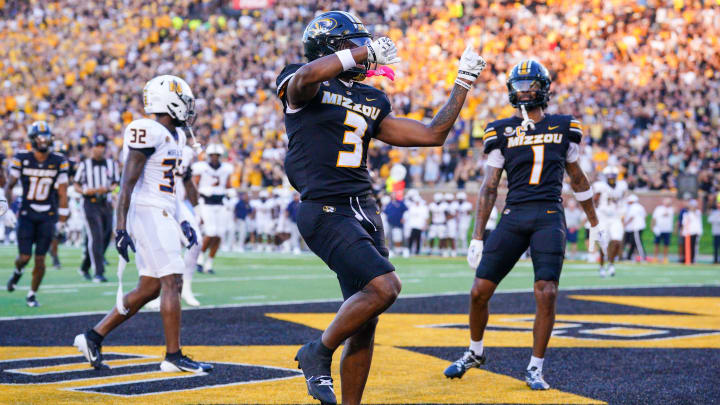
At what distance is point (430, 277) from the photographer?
51.8 ft

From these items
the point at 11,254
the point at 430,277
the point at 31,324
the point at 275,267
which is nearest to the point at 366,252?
the point at 31,324

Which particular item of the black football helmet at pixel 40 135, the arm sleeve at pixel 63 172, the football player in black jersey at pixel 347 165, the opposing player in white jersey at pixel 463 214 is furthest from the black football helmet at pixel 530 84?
the opposing player in white jersey at pixel 463 214

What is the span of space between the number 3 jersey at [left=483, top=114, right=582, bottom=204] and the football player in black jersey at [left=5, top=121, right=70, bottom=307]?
20.2ft

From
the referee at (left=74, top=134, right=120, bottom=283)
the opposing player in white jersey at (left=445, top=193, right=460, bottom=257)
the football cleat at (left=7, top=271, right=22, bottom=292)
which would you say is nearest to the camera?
the football cleat at (left=7, top=271, right=22, bottom=292)

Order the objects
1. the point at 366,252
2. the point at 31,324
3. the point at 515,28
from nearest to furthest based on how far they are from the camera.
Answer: the point at 366,252 → the point at 31,324 → the point at 515,28

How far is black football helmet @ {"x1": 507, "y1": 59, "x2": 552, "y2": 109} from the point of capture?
605cm

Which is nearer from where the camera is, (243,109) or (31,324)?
(31,324)

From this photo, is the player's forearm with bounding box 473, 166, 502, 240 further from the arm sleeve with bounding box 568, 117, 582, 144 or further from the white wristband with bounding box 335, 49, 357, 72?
the white wristband with bounding box 335, 49, 357, 72

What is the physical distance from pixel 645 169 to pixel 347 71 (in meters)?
23.1

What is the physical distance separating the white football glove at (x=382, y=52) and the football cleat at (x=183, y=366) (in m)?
2.76

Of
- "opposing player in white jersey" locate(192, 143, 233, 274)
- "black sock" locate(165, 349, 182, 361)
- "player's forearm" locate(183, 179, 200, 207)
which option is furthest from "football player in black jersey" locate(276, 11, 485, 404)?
"opposing player in white jersey" locate(192, 143, 233, 274)

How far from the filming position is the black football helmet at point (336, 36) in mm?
4227

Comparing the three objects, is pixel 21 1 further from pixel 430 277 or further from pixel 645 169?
pixel 430 277

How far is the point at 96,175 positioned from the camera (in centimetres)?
1291
